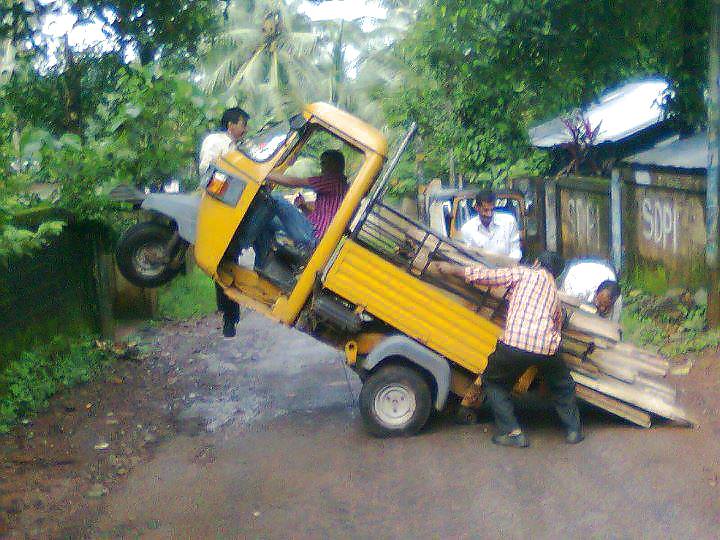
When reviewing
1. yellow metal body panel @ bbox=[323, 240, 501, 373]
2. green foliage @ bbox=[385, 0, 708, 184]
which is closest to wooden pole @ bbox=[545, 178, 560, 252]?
green foliage @ bbox=[385, 0, 708, 184]

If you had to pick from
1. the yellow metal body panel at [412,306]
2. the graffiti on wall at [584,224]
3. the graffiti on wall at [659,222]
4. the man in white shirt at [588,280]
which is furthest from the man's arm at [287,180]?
the graffiti on wall at [584,224]

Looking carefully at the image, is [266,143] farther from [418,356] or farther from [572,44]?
[572,44]

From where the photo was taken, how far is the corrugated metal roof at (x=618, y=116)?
15422 millimetres

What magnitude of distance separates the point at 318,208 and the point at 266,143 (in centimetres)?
71

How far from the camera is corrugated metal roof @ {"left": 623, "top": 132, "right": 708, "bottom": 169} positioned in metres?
10.3

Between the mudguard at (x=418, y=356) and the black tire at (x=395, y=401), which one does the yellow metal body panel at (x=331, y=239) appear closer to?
the mudguard at (x=418, y=356)

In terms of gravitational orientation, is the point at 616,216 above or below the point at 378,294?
above

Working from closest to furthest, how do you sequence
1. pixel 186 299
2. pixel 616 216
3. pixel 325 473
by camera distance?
1. pixel 325 473
2. pixel 616 216
3. pixel 186 299

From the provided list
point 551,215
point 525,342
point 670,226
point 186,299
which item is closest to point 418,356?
point 525,342

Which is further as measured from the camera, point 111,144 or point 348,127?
point 111,144

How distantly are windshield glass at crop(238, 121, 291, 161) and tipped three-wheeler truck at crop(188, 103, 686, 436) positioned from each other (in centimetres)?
1

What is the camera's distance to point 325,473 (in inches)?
245

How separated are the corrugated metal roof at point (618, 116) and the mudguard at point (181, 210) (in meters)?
9.07

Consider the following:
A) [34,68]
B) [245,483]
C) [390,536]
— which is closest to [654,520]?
[390,536]
